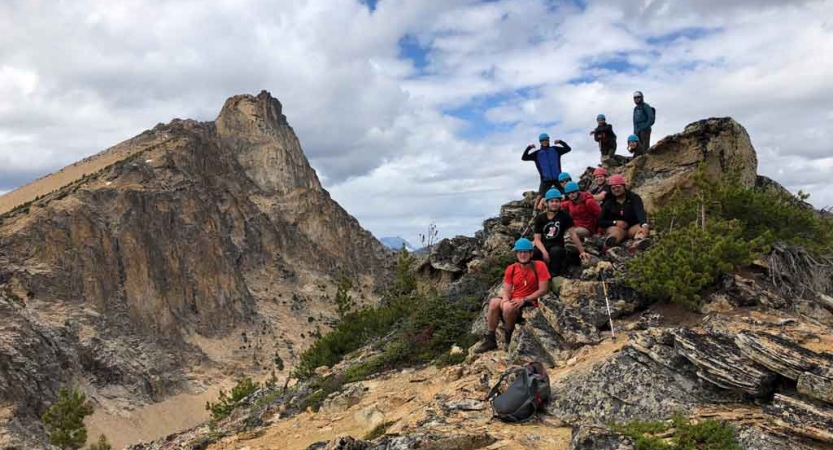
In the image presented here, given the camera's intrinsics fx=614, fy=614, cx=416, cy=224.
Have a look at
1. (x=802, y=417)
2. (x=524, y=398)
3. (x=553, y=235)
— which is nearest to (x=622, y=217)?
(x=553, y=235)

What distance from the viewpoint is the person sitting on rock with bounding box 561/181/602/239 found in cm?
1060

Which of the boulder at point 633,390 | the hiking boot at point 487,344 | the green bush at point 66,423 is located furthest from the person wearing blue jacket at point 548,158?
the green bush at point 66,423

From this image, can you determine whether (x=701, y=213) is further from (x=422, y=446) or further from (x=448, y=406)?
(x=422, y=446)

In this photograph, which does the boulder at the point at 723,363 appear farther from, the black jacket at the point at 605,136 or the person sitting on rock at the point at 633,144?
the black jacket at the point at 605,136

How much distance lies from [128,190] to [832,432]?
60.1m

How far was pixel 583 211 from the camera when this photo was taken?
10688 millimetres

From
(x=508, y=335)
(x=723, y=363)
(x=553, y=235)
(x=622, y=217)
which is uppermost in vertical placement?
(x=622, y=217)

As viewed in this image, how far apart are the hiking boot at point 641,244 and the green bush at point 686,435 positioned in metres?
4.18

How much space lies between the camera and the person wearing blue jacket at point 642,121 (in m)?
14.4

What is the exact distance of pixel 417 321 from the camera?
12273 millimetres

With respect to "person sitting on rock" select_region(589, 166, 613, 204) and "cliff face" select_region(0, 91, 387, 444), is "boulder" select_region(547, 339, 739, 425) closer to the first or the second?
"person sitting on rock" select_region(589, 166, 613, 204)

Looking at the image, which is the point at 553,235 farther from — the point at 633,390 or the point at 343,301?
the point at 343,301

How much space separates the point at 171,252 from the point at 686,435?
58802 millimetres

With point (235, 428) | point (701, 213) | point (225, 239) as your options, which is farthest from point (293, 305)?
point (701, 213)
